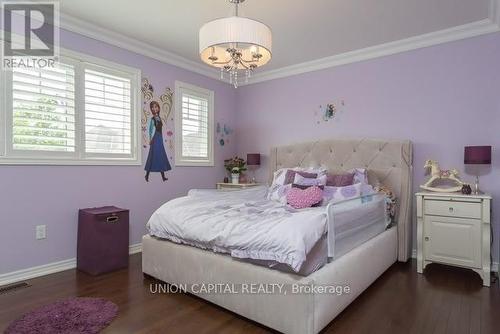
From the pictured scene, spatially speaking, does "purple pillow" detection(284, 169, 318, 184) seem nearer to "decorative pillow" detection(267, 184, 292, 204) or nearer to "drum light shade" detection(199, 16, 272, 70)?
"decorative pillow" detection(267, 184, 292, 204)

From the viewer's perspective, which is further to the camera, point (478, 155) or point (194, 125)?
point (194, 125)

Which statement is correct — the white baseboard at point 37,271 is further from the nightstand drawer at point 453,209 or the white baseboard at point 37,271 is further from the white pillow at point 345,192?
the nightstand drawer at point 453,209

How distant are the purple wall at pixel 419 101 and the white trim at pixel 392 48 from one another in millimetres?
56

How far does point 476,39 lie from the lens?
9.48 ft

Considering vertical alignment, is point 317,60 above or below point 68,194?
above

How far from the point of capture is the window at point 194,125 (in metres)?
3.89

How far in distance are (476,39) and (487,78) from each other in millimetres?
405

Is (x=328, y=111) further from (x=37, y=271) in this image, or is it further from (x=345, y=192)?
(x=37, y=271)

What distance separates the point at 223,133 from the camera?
458 centimetres

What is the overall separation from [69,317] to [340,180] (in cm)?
256

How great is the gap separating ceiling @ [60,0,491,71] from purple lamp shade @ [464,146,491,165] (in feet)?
3.91

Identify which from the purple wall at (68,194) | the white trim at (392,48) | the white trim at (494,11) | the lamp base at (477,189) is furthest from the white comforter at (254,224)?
the white trim at (494,11)

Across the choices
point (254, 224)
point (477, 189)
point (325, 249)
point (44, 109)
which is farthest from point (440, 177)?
point (44, 109)

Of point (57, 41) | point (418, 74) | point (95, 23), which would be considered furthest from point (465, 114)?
point (57, 41)
